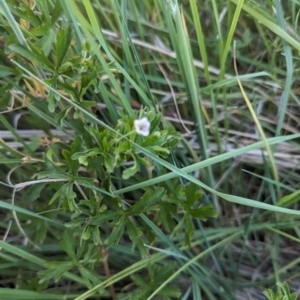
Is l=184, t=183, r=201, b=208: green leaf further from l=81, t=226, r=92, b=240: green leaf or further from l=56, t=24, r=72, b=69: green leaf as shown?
l=56, t=24, r=72, b=69: green leaf

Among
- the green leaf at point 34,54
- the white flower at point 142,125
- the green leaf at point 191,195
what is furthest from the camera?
the green leaf at point 191,195

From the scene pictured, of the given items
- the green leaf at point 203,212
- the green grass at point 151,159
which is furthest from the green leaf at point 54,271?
the green leaf at point 203,212

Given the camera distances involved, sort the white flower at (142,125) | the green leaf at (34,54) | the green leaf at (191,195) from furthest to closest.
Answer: the green leaf at (191,195) < the green leaf at (34,54) < the white flower at (142,125)

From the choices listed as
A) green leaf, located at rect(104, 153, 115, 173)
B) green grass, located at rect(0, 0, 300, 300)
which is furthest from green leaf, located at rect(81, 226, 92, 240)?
green leaf, located at rect(104, 153, 115, 173)

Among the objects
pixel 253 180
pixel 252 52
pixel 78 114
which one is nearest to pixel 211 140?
pixel 253 180

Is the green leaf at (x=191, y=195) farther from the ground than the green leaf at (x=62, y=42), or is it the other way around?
the green leaf at (x=62, y=42)

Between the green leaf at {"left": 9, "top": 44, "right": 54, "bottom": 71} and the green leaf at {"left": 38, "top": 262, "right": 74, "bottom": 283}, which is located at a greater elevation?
the green leaf at {"left": 9, "top": 44, "right": 54, "bottom": 71}

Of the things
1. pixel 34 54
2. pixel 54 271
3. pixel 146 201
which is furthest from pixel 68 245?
pixel 34 54

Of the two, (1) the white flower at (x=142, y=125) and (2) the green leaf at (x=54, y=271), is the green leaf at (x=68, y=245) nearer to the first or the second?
(2) the green leaf at (x=54, y=271)

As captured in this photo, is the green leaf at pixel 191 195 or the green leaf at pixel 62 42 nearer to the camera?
the green leaf at pixel 62 42

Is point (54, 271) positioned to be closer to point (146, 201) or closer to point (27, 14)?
point (146, 201)
